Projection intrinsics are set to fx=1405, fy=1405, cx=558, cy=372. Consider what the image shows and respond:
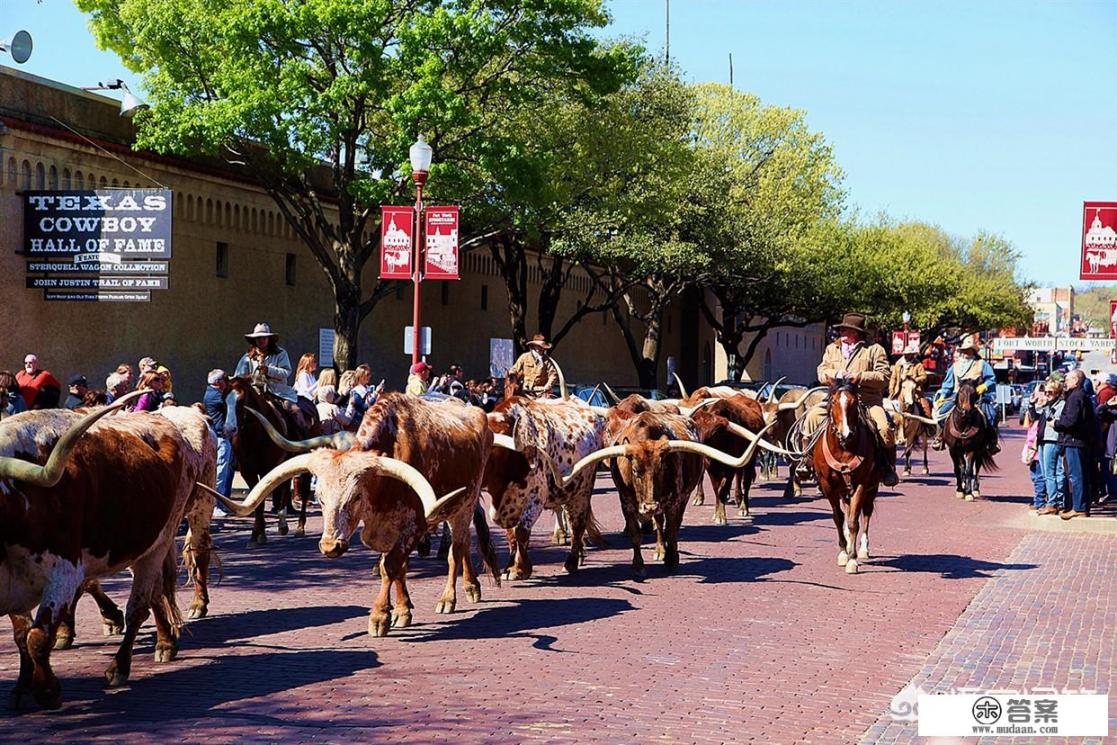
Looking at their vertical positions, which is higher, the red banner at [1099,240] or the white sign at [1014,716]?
the red banner at [1099,240]

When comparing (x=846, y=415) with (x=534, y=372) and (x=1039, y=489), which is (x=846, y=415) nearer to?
(x=534, y=372)

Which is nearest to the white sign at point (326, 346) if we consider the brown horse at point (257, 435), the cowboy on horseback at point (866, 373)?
the brown horse at point (257, 435)

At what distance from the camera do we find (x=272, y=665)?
962 centimetres

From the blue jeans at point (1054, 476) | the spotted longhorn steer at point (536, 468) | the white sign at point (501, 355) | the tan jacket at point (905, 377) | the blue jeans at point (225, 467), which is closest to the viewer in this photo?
the spotted longhorn steer at point (536, 468)

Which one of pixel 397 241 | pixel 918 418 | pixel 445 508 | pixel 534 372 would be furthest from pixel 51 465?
pixel 918 418

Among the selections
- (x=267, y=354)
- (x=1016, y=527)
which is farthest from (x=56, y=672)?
(x=1016, y=527)

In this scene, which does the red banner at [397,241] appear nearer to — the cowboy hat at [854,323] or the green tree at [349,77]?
the green tree at [349,77]

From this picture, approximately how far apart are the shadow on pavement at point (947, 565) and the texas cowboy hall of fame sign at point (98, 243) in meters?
16.2

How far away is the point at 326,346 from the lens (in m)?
36.7

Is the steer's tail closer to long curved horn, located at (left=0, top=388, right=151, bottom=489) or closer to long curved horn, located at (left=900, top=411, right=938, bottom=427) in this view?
long curved horn, located at (left=0, top=388, right=151, bottom=489)

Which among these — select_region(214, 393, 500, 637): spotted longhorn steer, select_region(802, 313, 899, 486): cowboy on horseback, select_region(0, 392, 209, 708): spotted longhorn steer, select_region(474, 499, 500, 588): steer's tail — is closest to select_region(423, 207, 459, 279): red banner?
select_region(802, 313, 899, 486): cowboy on horseback

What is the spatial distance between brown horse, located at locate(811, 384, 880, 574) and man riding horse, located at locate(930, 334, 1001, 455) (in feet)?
34.6

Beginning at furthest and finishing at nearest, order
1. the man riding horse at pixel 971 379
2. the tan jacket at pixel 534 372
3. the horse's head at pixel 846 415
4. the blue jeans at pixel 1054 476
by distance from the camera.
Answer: the man riding horse at pixel 971 379 → the blue jeans at pixel 1054 476 → the tan jacket at pixel 534 372 → the horse's head at pixel 846 415

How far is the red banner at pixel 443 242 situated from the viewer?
82.6 ft
